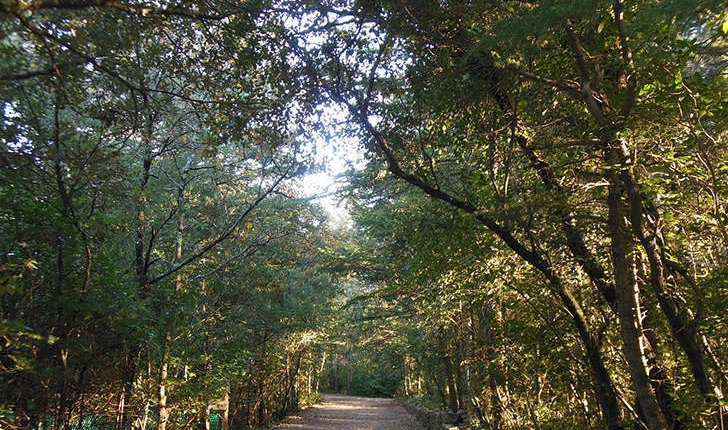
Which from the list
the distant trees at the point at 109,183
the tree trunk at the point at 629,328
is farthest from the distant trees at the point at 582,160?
the distant trees at the point at 109,183

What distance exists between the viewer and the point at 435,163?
18.2ft

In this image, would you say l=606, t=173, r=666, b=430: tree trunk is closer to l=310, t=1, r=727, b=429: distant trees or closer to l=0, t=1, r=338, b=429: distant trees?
l=310, t=1, r=727, b=429: distant trees

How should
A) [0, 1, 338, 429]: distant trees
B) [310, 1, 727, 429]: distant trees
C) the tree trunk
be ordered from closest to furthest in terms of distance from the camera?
[310, 1, 727, 429]: distant trees → the tree trunk → [0, 1, 338, 429]: distant trees

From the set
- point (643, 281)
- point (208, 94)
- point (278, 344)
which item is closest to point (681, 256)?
point (643, 281)

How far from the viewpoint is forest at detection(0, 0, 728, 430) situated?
137 inches

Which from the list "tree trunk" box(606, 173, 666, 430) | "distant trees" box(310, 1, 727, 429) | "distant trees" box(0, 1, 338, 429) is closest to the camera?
"distant trees" box(310, 1, 727, 429)

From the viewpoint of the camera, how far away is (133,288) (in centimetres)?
524

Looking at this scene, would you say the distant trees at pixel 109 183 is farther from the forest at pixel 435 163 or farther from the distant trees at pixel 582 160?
the distant trees at pixel 582 160

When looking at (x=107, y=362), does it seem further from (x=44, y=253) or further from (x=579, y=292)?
(x=579, y=292)

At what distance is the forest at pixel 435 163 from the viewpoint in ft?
11.4

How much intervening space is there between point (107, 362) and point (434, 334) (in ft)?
31.6

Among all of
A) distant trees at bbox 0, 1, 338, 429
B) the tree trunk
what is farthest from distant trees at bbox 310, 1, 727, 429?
distant trees at bbox 0, 1, 338, 429

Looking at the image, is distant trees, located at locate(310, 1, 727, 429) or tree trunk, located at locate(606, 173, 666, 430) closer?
distant trees, located at locate(310, 1, 727, 429)

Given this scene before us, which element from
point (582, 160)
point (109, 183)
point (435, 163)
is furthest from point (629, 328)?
point (109, 183)
